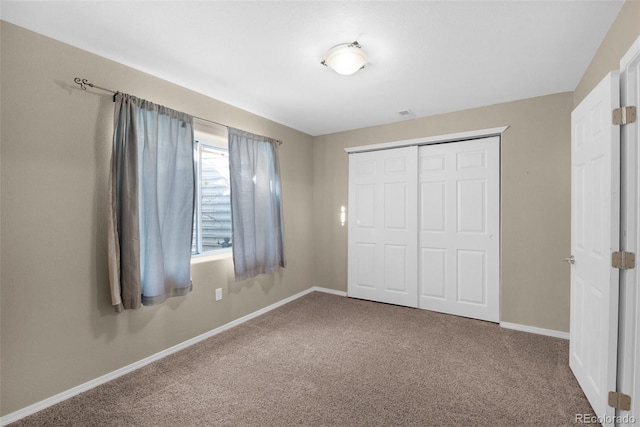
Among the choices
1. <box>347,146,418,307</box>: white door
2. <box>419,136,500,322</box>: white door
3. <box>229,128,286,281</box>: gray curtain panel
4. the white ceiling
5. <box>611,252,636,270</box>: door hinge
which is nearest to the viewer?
<box>611,252,636,270</box>: door hinge

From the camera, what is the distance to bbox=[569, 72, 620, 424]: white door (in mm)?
1700

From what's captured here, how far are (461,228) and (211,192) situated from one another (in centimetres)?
307

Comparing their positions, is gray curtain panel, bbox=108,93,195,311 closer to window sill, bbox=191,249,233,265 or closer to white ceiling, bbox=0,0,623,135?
window sill, bbox=191,249,233,265

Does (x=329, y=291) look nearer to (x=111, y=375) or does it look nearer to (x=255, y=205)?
(x=255, y=205)

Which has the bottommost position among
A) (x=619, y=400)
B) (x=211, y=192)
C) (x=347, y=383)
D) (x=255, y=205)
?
(x=347, y=383)

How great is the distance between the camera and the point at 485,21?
6.36 ft

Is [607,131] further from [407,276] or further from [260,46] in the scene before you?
[407,276]

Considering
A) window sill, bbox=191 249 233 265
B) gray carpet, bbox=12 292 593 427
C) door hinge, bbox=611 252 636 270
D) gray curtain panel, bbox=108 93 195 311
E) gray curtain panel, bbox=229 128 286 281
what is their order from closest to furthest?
door hinge, bbox=611 252 636 270 → gray carpet, bbox=12 292 593 427 → gray curtain panel, bbox=108 93 195 311 → window sill, bbox=191 249 233 265 → gray curtain panel, bbox=229 128 286 281

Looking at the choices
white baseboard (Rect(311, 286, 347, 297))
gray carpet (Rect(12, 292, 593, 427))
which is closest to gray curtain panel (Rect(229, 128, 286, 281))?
gray carpet (Rect(12, 292, 593, 427))

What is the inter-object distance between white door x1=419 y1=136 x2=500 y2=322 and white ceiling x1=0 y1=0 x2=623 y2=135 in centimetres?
77

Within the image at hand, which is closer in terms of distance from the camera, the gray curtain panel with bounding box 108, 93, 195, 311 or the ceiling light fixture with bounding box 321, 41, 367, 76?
the ceiling light fixture with bounding box 321, 41, 367, 76

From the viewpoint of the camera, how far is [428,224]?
12.9 feet

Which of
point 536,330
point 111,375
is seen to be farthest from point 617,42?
point 111,375

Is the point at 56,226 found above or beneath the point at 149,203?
beneath
